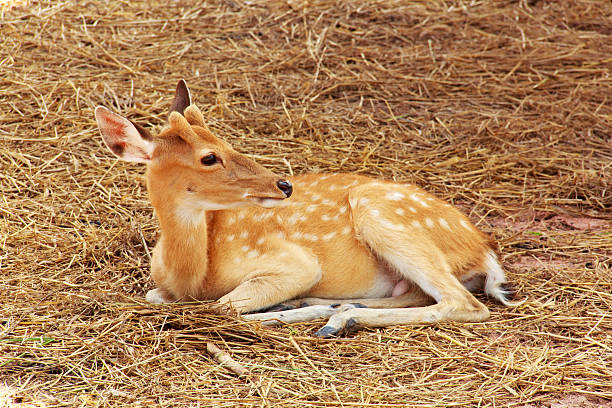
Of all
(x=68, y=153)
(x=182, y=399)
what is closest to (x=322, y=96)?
(x=68, y=153)

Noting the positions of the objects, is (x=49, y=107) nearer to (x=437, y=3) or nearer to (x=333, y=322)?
(x=333, y=322)

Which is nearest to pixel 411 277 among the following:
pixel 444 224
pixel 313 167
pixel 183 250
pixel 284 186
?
pixel 444 224

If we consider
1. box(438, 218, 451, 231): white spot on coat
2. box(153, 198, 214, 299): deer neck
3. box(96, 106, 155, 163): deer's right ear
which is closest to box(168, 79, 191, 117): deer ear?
box(96, 106, 155, 163): deer's right ear

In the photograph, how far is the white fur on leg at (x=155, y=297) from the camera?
Result: 4.57 metres

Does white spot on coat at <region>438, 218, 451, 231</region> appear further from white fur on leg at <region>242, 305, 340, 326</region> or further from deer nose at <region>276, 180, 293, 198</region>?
deer nose at <region>276, 180, 293, 198</region>

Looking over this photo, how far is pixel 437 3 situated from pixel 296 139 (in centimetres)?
354

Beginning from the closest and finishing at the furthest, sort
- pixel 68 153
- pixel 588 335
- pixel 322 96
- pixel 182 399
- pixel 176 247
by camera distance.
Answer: pixel 182 399 → pixel 588 335 → pixel 176 247 → pixel 68 153 → pixel 322 96

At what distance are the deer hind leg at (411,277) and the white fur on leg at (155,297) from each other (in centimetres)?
97

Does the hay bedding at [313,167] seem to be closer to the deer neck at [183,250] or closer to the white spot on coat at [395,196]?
the deer neck at [183,250]

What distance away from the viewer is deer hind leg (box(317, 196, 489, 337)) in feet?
14.4

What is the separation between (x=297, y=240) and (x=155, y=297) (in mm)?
913

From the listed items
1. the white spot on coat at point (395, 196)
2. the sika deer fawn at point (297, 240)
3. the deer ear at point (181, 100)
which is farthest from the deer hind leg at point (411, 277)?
the deer ear at point (181, 100)

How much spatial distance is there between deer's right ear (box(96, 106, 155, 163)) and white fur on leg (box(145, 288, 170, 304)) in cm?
79

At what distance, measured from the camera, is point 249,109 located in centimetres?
726
